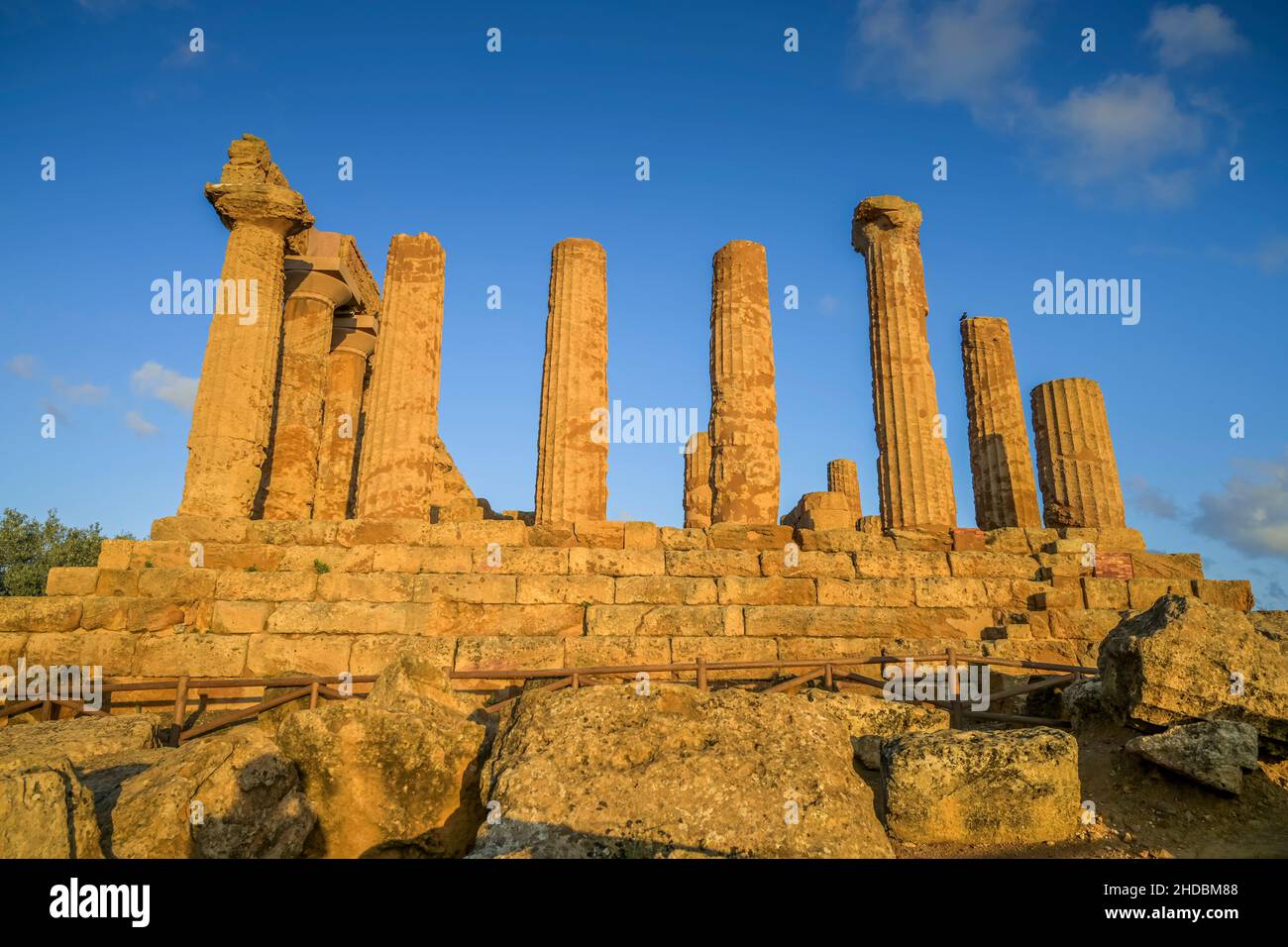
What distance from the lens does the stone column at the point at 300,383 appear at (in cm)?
1764

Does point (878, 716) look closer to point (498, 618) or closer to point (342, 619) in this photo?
point (498, 618)

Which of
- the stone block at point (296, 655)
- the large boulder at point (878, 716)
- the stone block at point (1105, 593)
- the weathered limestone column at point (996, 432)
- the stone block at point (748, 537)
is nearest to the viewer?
the large boulder at point (878, 716)

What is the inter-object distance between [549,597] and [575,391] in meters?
4.72

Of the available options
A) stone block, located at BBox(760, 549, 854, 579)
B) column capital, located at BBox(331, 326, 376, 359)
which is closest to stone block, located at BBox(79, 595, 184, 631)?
stone block, located at BBox(760, 549, 854, 579)

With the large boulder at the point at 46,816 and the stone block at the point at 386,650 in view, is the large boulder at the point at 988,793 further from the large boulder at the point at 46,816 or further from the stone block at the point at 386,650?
the stone block at the point at 386,650

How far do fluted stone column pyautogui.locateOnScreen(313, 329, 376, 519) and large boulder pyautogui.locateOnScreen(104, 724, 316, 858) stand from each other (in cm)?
1483

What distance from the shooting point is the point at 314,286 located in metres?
17.9

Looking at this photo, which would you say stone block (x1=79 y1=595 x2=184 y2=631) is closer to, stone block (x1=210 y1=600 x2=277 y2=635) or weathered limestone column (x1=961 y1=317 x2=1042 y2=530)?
stone block (x1=210 y1=600 x2=277 y2=635)

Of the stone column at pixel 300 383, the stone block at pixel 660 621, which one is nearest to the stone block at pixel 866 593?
the stone block at pixel 660 621

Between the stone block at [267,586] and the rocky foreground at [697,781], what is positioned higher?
the stone block at [267,586]

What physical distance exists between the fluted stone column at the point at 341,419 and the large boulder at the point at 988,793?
55.0 ft

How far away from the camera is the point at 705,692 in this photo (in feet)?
18.2
